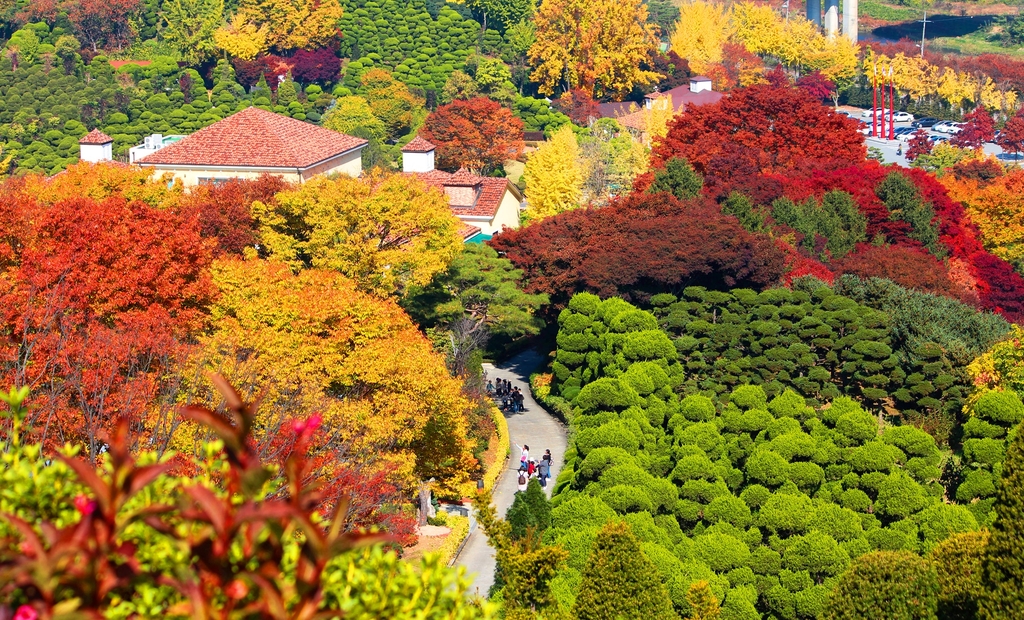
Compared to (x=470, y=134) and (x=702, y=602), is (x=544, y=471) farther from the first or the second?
(x=470, y=134)

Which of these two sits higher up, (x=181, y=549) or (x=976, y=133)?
(x=181, y=549)

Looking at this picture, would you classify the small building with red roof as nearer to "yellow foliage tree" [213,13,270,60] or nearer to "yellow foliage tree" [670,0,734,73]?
"yellow foliage tree" [213,13,270,60]

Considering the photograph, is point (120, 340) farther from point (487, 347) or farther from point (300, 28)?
point (300, 28)

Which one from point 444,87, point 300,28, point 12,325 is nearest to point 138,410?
point 12,325

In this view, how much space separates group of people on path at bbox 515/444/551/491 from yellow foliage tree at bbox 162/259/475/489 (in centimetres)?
170

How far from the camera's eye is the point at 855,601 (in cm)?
1573

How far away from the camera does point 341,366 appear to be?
878 inches

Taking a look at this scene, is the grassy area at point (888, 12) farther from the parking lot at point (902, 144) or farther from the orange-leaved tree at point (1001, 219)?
the orange-leaved tree at point (1001, 219)

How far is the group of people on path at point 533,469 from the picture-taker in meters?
26.4

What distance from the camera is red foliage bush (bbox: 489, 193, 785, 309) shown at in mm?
31375

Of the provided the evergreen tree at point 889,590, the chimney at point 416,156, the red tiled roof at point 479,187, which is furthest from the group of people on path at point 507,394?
the chimney at point 416,156

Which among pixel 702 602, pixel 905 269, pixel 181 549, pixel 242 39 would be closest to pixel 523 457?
pixel 702 602

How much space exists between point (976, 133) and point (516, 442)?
163ft

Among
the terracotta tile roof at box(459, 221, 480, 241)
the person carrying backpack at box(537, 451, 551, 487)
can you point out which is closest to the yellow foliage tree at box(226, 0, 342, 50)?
the terracotta tile roof at box(459, 221, 480, 241)
